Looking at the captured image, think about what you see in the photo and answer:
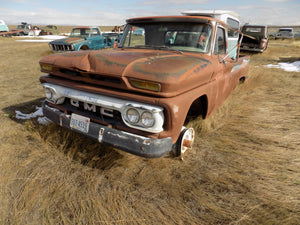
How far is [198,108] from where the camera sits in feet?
9.39

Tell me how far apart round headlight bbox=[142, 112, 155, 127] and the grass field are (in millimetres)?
746

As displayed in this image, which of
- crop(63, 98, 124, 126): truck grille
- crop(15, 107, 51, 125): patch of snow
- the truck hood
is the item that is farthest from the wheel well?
crop(15, 107, 51, 125): patch of snow

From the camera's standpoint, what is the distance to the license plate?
2073 mm

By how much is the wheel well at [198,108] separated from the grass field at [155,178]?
10.7 inches

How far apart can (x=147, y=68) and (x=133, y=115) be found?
1.49 ft

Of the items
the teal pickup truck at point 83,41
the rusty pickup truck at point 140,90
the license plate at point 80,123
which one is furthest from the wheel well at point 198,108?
the teal pickup truck at point 83,41

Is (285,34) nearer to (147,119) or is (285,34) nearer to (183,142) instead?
(183,142)

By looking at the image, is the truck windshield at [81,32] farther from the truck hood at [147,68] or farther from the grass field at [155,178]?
the truck hood at [147,68]

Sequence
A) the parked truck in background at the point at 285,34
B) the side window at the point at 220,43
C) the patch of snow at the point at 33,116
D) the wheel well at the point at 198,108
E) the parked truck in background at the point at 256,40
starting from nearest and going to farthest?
the wheel well at the point at 198,108, the side window at the point at 220,43, the patch of snow at the point at 33,116, the parked truck in background at the point at 256,40, the parked truck in background at the point at 285,34

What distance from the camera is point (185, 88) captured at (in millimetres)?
1886

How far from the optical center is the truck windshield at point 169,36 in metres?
2.68

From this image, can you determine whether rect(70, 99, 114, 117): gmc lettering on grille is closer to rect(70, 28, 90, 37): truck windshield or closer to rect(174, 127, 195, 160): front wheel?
rect(174, 127, 195, 160): front wheel

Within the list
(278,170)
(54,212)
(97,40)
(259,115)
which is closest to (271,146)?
(278,170)

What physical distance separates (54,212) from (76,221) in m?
0.24
